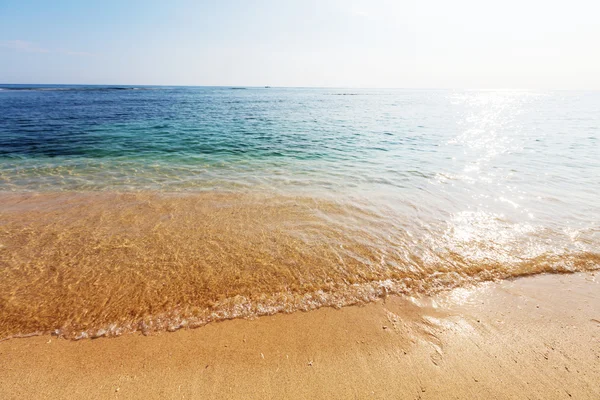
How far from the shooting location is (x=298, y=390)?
2.80 metres

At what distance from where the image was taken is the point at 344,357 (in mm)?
3160

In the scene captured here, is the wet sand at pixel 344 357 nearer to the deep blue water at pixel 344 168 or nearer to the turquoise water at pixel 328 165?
the deep blue water at pixel 344 168

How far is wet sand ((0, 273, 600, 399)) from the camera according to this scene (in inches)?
110

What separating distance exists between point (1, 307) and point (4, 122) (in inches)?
1109

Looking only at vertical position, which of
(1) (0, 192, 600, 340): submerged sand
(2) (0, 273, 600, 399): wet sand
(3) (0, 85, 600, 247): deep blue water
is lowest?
(2) (0, 273, 600, 399): wet sand

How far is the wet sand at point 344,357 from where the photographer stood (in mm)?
2799

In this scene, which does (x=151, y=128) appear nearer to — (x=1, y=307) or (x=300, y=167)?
(x=300, y=167)

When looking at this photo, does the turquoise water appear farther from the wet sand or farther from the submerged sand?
the wet sand

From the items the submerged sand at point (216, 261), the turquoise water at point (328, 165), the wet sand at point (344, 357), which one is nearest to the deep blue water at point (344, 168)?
the turquoise water at point (328, 165)

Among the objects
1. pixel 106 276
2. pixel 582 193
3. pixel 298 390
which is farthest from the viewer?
pixel 582 193

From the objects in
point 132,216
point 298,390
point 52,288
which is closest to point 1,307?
point 52,288

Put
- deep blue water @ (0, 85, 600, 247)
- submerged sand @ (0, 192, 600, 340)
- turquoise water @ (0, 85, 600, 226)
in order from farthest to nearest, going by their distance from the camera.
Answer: turquoise water @ (0, 85, 600, 226), deep blue water @ (0, 85, 600, 247), submerged sand @ (0, 192, 600, 340)

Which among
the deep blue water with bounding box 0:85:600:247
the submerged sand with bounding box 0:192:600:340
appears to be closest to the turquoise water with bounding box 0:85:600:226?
the deep blue water with bounding box 0:85:600:247

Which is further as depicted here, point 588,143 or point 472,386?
point 588,143
